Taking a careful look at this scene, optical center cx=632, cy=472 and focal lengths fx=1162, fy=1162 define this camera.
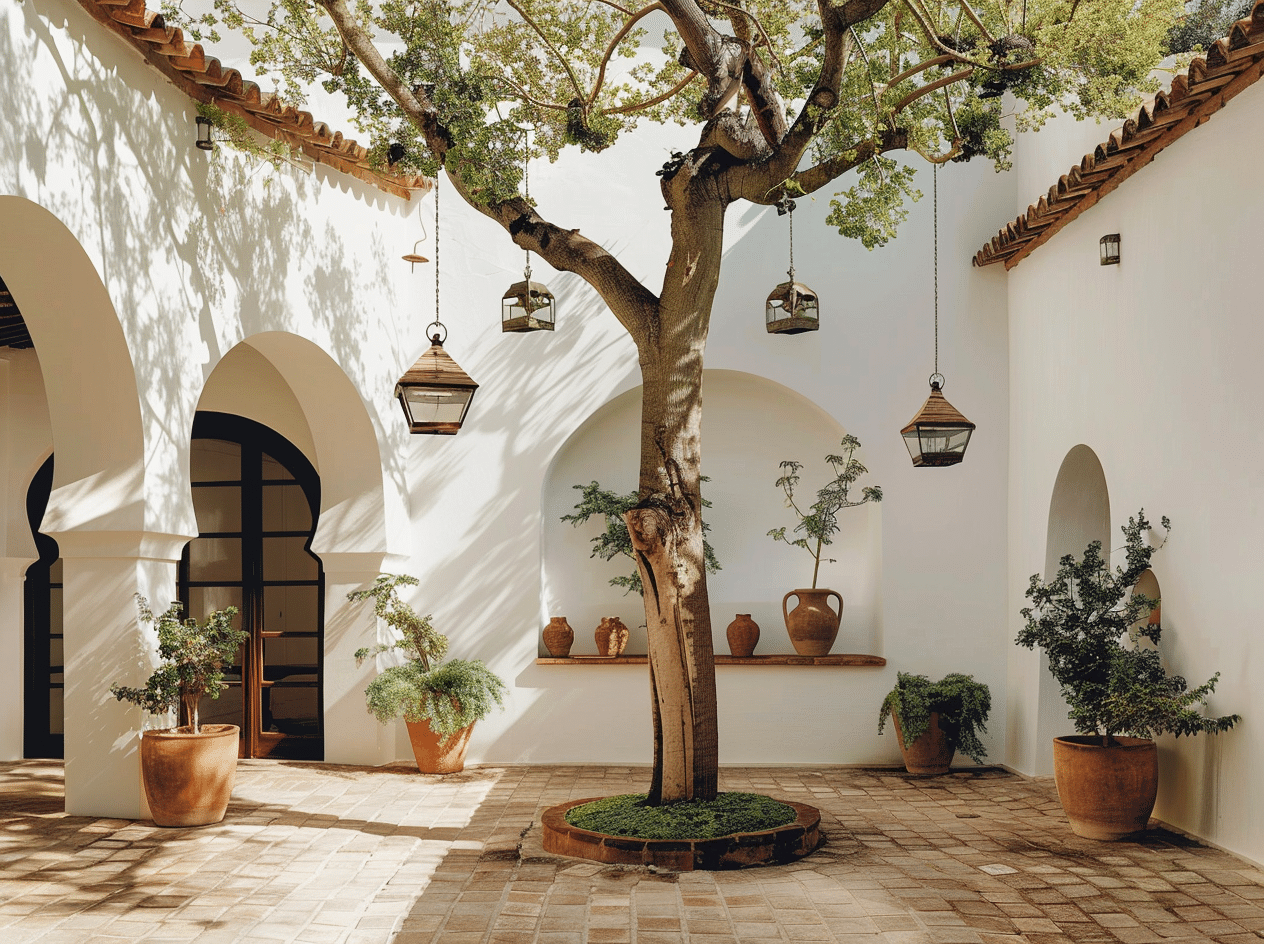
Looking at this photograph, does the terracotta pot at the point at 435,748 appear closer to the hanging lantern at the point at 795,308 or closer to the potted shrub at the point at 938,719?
the potted shrub at the point at 938,719

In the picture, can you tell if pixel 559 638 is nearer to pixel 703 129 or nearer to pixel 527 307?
pixel 527 307

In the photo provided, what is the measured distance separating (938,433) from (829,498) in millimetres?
1798

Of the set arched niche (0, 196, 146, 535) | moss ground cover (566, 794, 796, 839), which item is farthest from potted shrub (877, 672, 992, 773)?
arched niche (0, 196, 146, 535)

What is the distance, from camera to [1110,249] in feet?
24.9

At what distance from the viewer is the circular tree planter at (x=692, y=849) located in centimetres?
605

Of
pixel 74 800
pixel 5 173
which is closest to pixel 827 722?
pixel 74 800

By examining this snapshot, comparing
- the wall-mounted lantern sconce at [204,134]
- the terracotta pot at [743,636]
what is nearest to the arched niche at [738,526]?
the terracotta pot at [743,636]

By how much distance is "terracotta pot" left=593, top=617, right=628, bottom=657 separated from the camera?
10.2m

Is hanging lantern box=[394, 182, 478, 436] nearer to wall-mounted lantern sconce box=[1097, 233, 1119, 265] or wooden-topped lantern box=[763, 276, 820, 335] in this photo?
wooden-topped lantern box=[763, 276, 820, 335]

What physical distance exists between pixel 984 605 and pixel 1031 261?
289 cm

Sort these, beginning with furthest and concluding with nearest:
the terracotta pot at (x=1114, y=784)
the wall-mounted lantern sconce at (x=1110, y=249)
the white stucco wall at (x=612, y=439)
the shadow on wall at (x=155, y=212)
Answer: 1. the white stucco wall at (x=612, y=439)
2. the wall-mounted lantern sconce at (x=1110, y=249)
3. the terracotta pot at (x=1114, y=784)
4. the shadow on wall at (x=155, y=212)

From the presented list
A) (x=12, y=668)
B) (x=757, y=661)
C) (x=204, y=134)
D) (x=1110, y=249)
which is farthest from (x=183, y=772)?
(x=1110, y=249)

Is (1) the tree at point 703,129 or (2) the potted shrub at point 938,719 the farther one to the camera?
(2) the potted shrub at point 938,719

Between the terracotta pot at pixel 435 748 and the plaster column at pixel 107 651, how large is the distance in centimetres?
269
